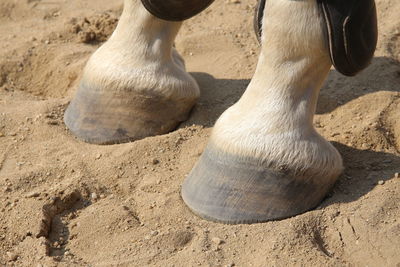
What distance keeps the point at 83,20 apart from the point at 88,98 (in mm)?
1086

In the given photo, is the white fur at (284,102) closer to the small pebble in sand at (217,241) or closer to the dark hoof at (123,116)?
the small pebble in sand at (217,241)

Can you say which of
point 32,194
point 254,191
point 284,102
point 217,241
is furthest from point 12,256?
point 284,102

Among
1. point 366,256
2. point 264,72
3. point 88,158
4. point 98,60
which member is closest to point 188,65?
point 98,60

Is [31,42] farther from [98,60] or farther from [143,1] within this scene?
[143,1]

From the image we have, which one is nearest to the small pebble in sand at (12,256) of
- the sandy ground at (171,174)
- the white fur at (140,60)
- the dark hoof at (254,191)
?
the sandy ground at (171,174)

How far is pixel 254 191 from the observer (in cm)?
255

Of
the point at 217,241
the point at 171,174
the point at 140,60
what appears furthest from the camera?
the point at 140,60

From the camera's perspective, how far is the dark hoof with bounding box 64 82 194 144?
A: 3.09 meters

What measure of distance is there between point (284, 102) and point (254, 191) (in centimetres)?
27

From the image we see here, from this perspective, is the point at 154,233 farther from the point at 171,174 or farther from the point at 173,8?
the point at 173,8

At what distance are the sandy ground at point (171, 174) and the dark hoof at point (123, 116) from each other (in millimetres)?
53

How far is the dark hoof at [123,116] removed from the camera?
3.09 metres

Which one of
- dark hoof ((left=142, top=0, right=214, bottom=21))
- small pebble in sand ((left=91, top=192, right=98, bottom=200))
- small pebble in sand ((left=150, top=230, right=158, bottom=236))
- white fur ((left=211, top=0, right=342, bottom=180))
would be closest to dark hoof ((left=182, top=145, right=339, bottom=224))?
white fur ((left=211, top=0, right=342, bottom=180))

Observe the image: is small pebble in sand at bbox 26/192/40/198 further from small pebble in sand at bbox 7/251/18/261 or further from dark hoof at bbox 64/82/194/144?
dark hoof at bbox 64/82/194/144
